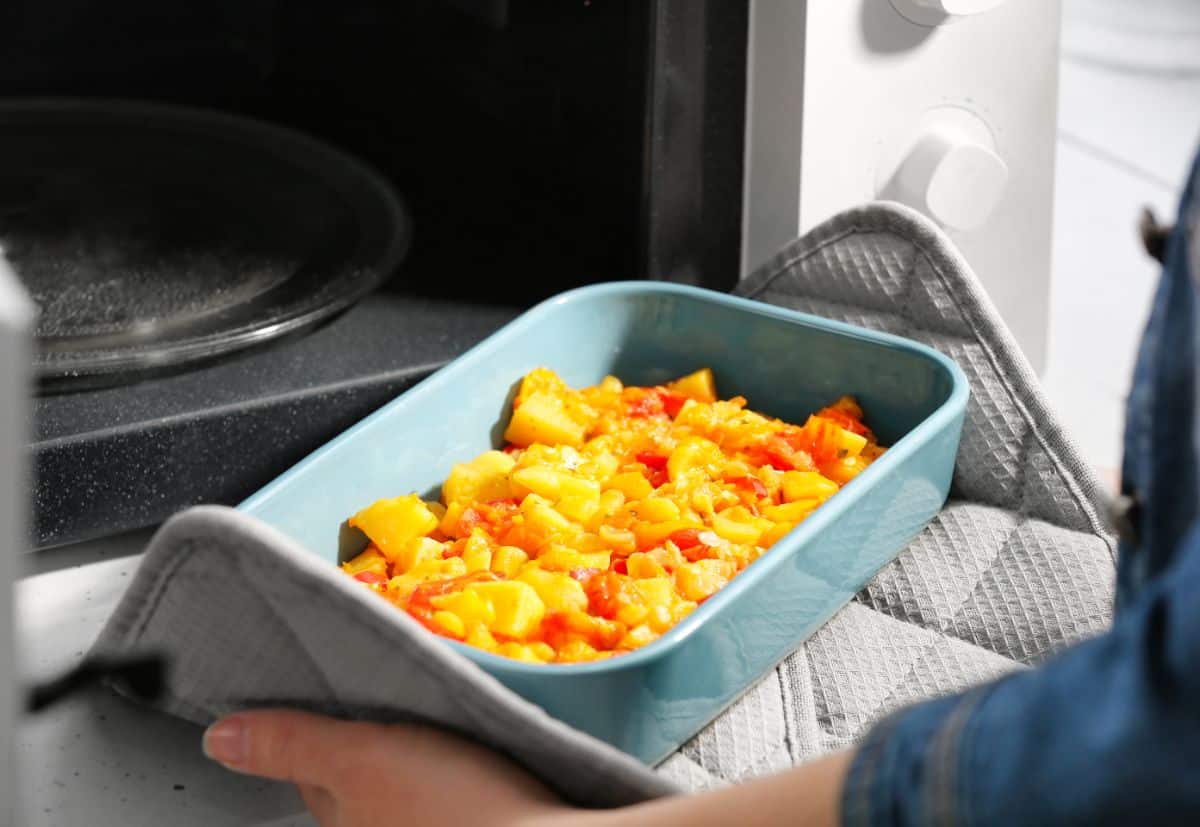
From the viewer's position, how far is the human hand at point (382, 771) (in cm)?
44

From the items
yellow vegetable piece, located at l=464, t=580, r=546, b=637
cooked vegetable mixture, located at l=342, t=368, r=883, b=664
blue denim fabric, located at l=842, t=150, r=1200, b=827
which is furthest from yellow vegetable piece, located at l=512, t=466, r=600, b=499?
blue denim fabric, located at l=842, t=150, r=1200, b=827

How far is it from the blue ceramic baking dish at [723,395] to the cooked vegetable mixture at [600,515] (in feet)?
0.06

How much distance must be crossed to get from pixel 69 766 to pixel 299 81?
486 millimetres

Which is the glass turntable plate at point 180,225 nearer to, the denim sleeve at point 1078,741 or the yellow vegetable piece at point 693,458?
the yellow vegetable piece at point 693,458

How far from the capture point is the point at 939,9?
779 mm

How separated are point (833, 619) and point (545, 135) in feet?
1.24

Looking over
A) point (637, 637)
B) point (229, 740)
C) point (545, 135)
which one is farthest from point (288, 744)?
point (545, 135)

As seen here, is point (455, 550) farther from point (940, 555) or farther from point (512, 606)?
point (940, 555)

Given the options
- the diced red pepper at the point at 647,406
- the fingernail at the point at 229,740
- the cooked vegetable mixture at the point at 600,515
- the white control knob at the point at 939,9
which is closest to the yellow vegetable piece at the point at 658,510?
the cooked vegetable mixture at the point at 600,515

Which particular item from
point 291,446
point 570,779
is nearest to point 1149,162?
point 291,446

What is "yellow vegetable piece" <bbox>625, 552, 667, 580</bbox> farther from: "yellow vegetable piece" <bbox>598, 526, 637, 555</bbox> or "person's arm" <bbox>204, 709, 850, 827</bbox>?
"person's arm" <bbox>204, 709, 850, 827</bbox>

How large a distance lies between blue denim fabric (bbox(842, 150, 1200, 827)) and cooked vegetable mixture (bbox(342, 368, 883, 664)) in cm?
19

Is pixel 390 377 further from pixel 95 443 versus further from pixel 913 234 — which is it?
pixel 913 234

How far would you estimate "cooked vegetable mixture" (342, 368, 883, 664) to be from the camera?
0.54 metres
